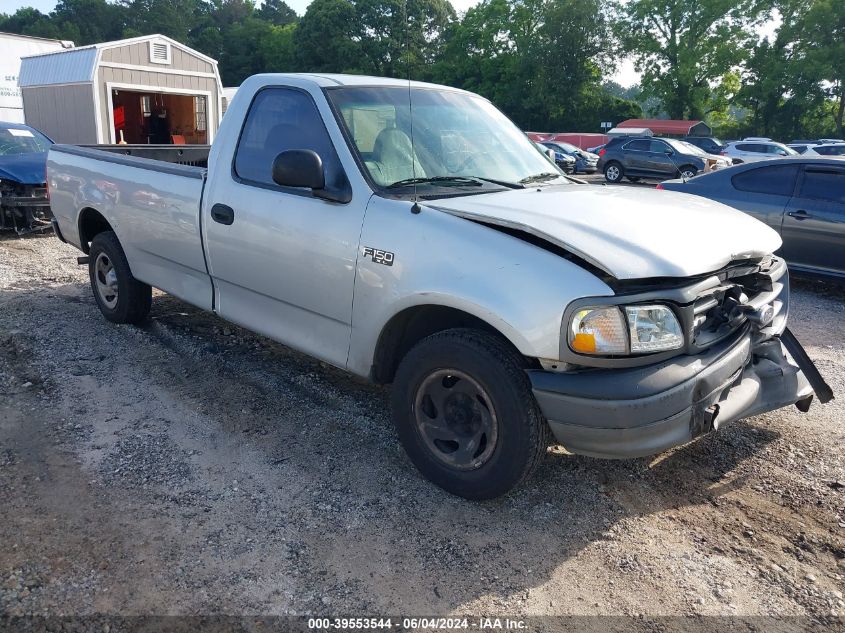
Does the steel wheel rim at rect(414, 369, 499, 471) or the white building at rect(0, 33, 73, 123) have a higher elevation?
the white building at rect(0, 33, 73, 123)

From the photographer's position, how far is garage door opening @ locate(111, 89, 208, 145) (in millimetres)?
21156

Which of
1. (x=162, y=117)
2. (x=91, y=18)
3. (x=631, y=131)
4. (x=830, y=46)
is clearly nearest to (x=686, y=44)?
(x=830, y=46)

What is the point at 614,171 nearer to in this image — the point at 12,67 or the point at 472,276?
the point at 12,67

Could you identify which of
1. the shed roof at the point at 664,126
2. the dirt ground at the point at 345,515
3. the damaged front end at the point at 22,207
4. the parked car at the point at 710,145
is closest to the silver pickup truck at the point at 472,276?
the dirt ground at the point at 345,515

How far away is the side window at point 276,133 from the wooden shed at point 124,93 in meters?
16.0

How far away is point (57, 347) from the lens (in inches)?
212

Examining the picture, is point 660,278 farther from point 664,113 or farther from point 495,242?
point 664,113

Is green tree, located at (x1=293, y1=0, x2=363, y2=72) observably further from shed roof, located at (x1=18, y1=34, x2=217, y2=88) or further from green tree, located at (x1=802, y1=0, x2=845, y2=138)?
shed roof, located at (x1=18, y1=34, x2=217, y2=88)

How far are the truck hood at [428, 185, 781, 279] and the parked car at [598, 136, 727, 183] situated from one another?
65.7 feet

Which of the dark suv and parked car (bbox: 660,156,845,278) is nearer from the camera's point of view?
parked car (bbox: 660,156,845,278)

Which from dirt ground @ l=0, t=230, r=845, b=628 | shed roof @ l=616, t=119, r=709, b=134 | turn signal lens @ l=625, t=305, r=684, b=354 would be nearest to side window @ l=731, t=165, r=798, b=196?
dirt ground @ l=0, t=230, r=845, b=628

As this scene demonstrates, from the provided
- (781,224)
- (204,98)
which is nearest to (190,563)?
(781,224)

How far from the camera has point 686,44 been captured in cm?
5856

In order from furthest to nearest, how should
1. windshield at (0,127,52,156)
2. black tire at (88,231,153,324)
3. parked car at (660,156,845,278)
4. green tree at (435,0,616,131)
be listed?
green tree at (435,0,616,131) < windshield at (0,127,52,156) < parked car at (660,156,845,278) < black tire at (88,231,153,324)
